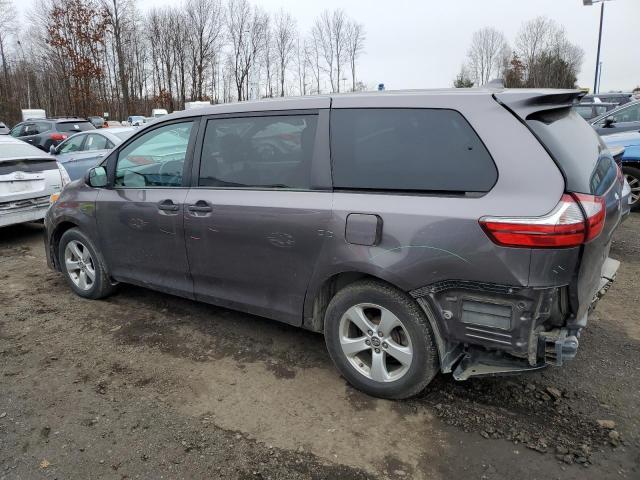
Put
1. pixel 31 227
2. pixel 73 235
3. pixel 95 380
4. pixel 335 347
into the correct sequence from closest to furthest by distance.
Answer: pixel 335 347, pixel 95 380, pixel 73 235, pixel 31 227

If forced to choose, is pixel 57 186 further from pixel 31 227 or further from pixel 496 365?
pixel 496 365

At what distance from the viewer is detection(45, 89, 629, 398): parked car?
2398 mm

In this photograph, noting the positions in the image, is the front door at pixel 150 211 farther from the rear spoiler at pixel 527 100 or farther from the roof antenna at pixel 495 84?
the rear spoiler at pixel 527 100

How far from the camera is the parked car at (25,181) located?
6895 millimetres

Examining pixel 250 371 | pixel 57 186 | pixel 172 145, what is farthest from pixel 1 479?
pixel 57 186

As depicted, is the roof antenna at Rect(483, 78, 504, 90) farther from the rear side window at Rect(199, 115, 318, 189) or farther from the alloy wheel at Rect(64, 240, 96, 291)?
the alloy wheel at Rect(64, 240, 96, 291)

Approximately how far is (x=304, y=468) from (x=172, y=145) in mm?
2662

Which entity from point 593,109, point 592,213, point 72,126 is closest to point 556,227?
point 592,213

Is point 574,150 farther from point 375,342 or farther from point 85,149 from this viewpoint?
point 85,149

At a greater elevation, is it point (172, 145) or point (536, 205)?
point (172, 145)

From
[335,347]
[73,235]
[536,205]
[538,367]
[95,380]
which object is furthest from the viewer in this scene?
[73,235]

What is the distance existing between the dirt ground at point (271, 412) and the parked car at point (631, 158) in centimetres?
435

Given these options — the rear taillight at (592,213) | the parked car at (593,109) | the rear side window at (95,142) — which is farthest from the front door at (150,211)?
the parked car at (593,109)

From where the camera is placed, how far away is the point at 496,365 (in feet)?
8.71
